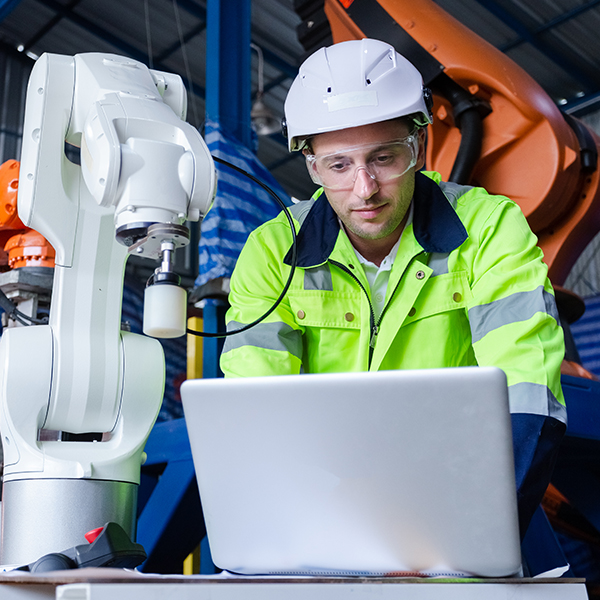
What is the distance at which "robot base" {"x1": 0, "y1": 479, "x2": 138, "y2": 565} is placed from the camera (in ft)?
3.72

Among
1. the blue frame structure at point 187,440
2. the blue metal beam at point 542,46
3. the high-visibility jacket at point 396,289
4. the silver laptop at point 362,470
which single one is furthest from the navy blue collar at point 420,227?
the blue metal beam at point 542,46

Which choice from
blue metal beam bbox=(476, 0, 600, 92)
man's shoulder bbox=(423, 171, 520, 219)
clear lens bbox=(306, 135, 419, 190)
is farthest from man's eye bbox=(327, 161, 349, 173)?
blue metal beam bbox=(476, 0, 600, 92)

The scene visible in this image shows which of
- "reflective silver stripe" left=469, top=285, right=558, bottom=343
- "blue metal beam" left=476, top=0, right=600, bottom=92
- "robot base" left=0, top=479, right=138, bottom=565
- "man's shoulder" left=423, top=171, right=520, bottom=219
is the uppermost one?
"blue metal beam" left=476, top=0, right=600, bottom=92

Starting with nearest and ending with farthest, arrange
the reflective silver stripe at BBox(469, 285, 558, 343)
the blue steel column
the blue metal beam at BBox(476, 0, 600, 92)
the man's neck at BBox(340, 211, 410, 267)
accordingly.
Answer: the reflective silver stripe at BBox(469, 285, 558, 343), the man's neck at BBox(340, 211, 410, 267), the blue steel column, the blue metal beam at BBox(476, 0, 600, 92)

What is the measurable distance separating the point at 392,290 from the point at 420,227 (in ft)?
0.54

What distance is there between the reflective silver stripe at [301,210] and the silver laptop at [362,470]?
1.01 metres

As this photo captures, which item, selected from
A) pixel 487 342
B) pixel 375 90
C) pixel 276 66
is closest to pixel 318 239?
pixel 375 90

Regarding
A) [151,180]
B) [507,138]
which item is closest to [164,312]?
[151,180]

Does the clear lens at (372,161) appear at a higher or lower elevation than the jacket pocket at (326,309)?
higher

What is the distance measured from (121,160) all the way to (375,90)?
63 cm

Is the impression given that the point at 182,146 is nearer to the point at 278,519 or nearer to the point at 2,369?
the point at 2,369

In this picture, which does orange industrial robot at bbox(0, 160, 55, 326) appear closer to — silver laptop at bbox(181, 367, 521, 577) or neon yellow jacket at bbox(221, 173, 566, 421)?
neon yellow jacket at bbox(221, 173, 566, 421)

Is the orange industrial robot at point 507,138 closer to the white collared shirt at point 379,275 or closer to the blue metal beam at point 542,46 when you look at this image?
the white collared shirt at point 379,275

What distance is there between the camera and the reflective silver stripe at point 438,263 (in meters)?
1.52
